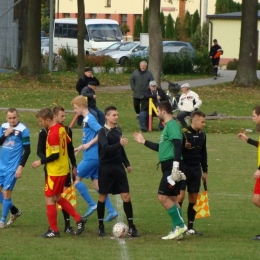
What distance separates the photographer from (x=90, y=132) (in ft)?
38.2

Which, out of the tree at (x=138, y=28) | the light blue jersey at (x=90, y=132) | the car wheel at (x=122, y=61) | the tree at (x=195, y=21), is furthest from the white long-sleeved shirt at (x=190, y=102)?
the tree at (x=138, y=28)

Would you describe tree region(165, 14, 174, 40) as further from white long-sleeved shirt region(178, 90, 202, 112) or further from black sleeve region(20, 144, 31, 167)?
black sleeve region(20, 144, 31, 167)

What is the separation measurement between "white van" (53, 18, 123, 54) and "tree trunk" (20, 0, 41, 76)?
1922 centimetres

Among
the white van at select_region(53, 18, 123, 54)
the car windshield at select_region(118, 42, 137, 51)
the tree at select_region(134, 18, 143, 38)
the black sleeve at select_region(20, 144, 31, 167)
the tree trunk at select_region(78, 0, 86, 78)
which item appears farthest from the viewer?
the tree at select_region(134, 18, 143, 38)

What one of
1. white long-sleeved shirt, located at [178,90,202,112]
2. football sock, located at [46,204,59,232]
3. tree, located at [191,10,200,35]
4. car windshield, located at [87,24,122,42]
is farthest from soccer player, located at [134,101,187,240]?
tree, located at [191,10,200,35]

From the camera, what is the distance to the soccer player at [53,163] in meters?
10.2

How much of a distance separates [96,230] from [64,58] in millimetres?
34730

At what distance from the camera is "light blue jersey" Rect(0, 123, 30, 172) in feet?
35.7

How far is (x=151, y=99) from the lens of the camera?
76.4ft

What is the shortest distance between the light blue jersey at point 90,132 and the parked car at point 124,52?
1505 inches

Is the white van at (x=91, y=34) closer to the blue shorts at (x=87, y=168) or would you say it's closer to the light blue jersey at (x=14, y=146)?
the blue shorts at (x=87, y=168)

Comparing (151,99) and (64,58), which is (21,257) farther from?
(64,58)

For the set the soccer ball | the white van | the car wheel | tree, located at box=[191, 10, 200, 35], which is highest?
tree, located at box=[191, 10, 200, 35]

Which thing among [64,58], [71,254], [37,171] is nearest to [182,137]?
[71,254]
